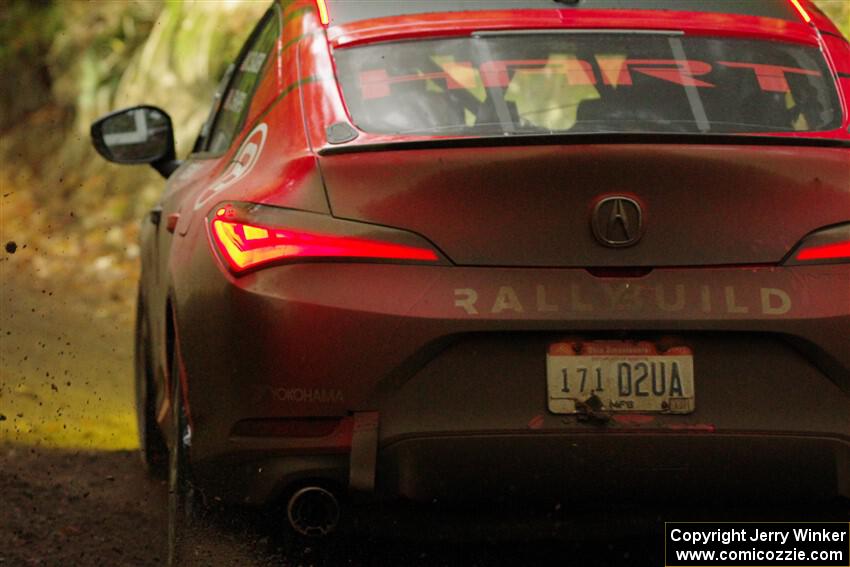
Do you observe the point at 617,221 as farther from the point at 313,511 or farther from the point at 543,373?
the point at 313,511

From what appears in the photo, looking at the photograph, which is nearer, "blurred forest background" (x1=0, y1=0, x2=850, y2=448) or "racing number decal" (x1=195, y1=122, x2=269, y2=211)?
"racing number decal" (x1=195, y1=122, x2=269, y2=211)

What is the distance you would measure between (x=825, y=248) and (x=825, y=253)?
0.04 feet

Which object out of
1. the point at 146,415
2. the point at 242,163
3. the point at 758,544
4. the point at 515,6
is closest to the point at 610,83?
the point at 515,6

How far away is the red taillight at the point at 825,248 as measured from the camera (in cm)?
393

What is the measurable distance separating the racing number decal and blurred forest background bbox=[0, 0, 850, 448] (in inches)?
186

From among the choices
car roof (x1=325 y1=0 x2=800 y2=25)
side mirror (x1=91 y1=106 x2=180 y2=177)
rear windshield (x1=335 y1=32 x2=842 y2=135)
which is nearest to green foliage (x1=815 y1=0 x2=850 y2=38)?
side mirror (x1=91 y1=106 x2=180 y2=177)

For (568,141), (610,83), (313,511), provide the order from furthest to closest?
1. (610,83)
2. (313,511)
3. (568,141)

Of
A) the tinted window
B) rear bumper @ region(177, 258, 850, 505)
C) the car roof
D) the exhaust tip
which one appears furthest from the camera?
the tinted window

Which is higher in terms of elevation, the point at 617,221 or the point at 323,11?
the point at 323,11

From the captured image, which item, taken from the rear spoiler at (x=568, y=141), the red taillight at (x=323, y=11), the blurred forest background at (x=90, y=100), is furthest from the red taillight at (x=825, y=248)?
the blurred forest background at (x=90, y=100)

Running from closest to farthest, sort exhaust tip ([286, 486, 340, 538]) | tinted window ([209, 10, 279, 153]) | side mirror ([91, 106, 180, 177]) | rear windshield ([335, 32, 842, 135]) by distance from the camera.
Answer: exhaust tip ([286, 486, 340, 538]), rear windshield ([335, 32, 842, 135]), tinted window ([209, 10, 279, 153]), side mirror ([91, 106, 180, 177])

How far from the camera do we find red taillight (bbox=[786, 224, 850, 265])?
3.93m

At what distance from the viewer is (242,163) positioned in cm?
450

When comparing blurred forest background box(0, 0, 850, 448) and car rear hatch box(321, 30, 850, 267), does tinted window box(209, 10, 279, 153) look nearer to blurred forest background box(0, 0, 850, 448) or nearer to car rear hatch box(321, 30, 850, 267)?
car rear hatch box(321, 30, 850, 267)
